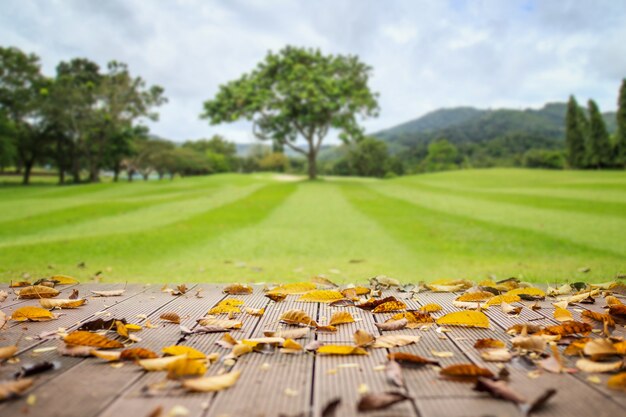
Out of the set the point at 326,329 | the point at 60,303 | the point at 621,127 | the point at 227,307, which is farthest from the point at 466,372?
the point at 621,127

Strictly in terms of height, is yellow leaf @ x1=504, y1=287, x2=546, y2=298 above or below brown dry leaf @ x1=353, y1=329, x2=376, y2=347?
below

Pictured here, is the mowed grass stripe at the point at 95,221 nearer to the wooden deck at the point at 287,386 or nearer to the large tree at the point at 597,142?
the wooden deck at the point at 287,386

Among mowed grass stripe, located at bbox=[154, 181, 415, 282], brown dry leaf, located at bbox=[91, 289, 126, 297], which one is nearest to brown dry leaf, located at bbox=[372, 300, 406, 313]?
brown dry leaf, located at bbox=[91, 289, 126, 297]

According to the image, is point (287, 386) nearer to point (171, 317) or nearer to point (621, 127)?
point (171, 317)

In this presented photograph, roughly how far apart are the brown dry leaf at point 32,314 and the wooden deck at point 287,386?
0.16 metres

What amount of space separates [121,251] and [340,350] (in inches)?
251

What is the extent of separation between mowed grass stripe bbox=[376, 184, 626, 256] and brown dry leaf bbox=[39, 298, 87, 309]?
7.41 m

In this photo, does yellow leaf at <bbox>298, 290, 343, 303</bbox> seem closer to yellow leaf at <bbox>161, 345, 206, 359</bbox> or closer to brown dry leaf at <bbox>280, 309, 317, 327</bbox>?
brown dry leaf at <bbox>280, 309, 317, 327</bbox>

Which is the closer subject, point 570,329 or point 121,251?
point 570,329

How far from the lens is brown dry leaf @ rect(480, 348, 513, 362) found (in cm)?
168

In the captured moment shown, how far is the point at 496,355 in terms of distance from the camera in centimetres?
170

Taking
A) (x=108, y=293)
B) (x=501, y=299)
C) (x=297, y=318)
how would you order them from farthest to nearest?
(x=108, y=293) → (x=501, y=299) → (x=297, y=318)

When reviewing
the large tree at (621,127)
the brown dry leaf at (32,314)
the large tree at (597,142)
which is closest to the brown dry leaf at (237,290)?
the brown dry leaf at (32,314)

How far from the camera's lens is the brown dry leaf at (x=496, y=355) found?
168cm
